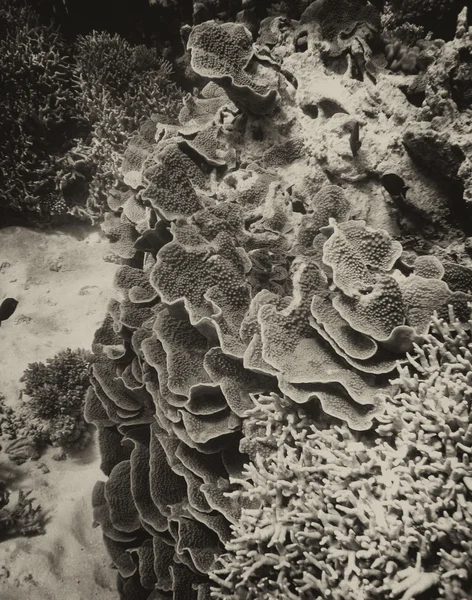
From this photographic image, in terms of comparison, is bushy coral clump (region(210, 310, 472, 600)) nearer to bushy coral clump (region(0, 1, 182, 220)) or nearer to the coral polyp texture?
the coral polyp texture

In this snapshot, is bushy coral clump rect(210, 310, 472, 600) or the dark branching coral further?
the dark branching coral

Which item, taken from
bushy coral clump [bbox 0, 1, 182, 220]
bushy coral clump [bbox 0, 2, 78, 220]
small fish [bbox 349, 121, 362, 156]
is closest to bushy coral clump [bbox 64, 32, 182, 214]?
bushy coral clump [bbox 0, 1, 182, 220]

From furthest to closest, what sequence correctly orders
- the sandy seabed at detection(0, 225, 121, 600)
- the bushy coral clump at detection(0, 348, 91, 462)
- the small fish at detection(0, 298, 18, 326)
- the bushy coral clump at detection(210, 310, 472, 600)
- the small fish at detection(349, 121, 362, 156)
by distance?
the small fish at detection(0, 298, 18, 326), the bushy coral clump at detection(0, 348, 91, 462), the sandy seabed at detection(0, 225, 121, 600), the small fish at detection(349, 121, 362, 156), the bushy coral clump at detection(210, 310, 472, 600)

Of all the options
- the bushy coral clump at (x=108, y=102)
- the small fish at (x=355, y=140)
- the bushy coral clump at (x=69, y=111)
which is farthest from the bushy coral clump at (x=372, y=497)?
the bushy coral clump at (x=69, y=111)

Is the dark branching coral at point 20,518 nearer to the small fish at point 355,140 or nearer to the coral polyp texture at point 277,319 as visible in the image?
the coral polyp texture at point 277,319

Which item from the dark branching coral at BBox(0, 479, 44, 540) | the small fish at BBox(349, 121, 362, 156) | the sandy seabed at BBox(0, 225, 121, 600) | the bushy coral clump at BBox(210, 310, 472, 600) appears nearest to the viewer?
the bushy coral clump at BBox(210, 310, 472, 600)

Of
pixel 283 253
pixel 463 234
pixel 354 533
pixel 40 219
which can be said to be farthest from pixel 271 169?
pixel 40 219
